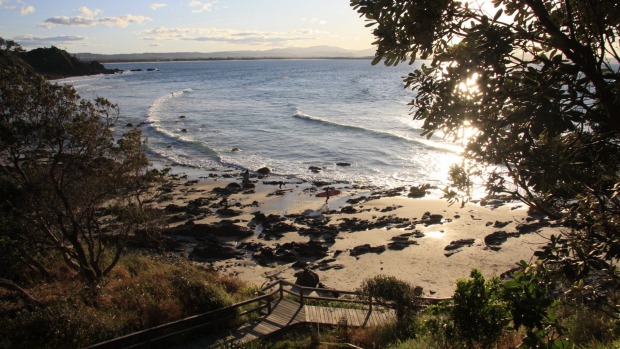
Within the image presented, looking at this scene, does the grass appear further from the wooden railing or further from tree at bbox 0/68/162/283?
tree at bbox 0/68/162/283

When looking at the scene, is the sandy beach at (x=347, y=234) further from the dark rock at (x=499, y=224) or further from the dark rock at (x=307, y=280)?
the dark rock at (x=307, y=280)

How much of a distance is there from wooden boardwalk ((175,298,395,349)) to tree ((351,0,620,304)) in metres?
8.30

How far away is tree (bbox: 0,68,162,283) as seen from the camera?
1234 cm

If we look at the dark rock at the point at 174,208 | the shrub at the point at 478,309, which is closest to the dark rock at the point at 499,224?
the dark rock at the point at 174,208

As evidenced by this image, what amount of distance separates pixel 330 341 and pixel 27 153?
9510mm

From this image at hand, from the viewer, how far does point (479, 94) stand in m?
4.71

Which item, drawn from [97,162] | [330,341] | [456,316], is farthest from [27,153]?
[456,316]

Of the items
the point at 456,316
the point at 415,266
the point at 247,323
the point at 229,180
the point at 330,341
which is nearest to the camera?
the point at 456,316

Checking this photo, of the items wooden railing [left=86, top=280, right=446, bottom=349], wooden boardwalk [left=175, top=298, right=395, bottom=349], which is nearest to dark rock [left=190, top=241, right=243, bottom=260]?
wooden boardwalk [left=175, top=298, right=395, bottom=349]

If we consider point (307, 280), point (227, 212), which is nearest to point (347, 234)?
point (307, 280)

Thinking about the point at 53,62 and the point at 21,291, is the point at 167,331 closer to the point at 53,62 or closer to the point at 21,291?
the point at 21,291

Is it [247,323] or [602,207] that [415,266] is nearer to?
[247,323]

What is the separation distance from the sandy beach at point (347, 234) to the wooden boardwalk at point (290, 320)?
564 cm

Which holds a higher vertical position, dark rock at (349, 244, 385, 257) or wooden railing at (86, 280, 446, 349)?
wooden railing at (86, 280, 446, 349)
